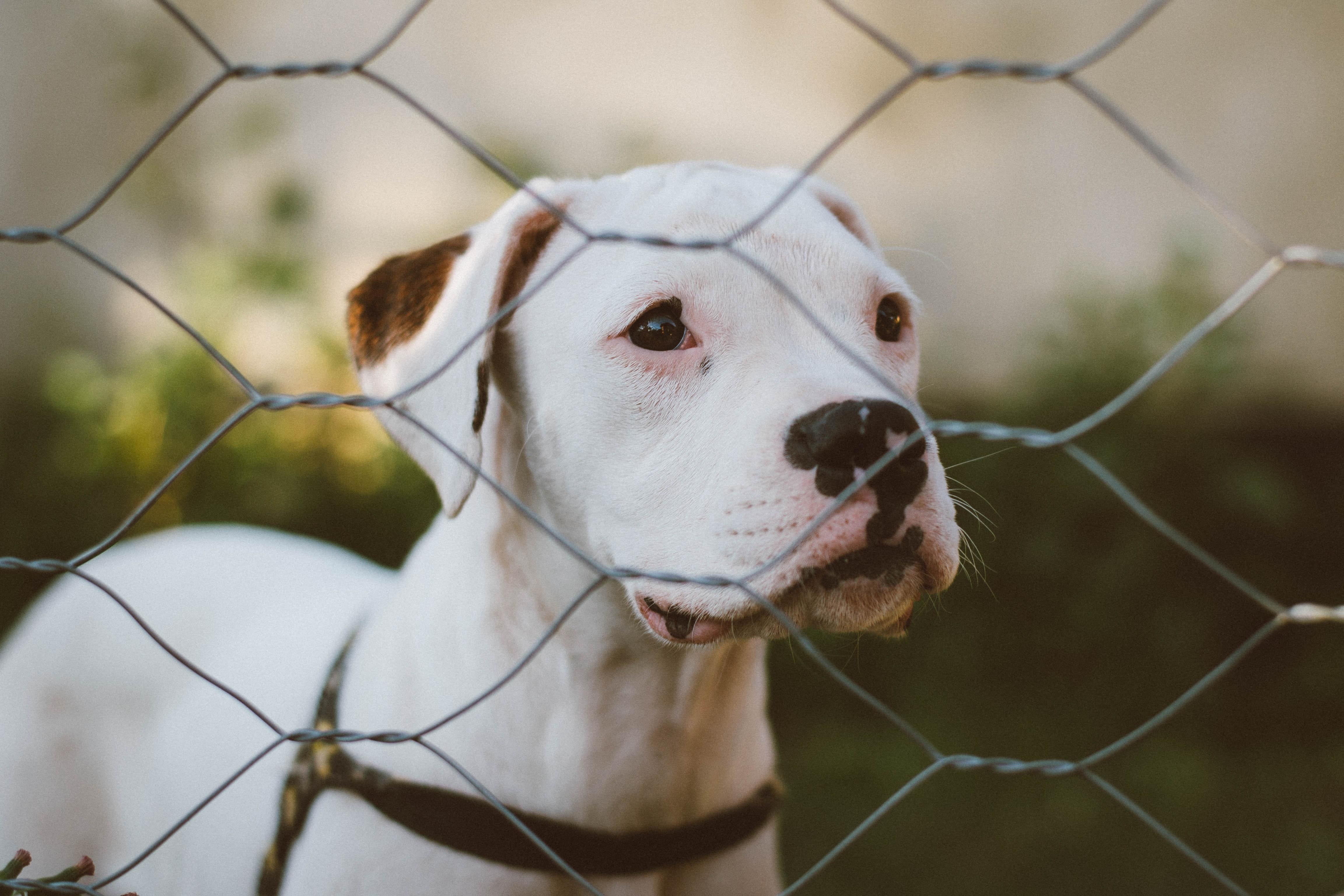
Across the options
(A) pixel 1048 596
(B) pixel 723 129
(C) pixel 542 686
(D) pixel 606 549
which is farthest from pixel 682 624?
(B) pixel 723 129

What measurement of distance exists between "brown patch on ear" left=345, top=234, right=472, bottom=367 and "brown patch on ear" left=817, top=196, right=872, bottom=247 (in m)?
0.60

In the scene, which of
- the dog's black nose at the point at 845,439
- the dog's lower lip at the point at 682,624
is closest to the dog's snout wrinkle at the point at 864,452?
the dog's black nose at the point at 845,439

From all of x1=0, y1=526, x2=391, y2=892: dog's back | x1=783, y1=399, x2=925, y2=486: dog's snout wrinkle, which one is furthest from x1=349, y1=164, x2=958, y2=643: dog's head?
x1=0, y1=526, x2=391, y2=892: dog's back

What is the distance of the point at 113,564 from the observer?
2.23m

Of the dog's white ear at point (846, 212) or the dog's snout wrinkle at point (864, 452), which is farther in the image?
the dog's white ear at point (846, 212)

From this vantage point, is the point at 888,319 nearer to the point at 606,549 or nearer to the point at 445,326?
the point at 606,549

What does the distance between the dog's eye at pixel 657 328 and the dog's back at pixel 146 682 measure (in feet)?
2.71

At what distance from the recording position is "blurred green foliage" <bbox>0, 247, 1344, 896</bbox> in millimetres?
3145

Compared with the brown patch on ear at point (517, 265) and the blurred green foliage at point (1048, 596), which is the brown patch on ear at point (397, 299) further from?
the blurred green foliage at point (1048, 596)

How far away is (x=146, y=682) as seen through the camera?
204cm

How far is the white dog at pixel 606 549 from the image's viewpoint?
4.06ft

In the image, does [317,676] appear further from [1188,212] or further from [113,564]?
[1188,212]

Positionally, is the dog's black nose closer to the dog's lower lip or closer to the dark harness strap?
the dog's lower lip

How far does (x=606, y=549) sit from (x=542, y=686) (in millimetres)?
234
